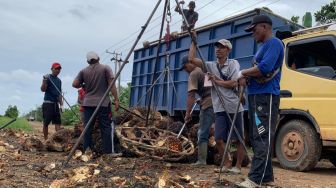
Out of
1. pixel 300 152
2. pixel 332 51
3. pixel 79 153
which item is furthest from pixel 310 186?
pixel 79 153

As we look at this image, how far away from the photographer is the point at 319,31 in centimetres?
707

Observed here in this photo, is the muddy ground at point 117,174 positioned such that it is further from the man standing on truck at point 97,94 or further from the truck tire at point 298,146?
the man standing on truck at point 97,94

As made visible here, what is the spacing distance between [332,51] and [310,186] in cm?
246

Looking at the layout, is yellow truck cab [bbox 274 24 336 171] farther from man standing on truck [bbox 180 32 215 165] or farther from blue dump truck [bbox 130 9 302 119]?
man standing on truck [bbox 180 32 215 165]

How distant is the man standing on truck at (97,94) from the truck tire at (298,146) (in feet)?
10.1

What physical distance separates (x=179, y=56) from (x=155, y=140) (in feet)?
12.9

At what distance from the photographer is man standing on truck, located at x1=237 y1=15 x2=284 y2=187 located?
4.53 meters

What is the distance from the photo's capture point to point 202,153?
250 inches

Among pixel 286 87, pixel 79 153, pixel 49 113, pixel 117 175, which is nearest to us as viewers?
pixel 117 175

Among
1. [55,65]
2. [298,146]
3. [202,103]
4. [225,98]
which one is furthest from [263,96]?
[55,65]

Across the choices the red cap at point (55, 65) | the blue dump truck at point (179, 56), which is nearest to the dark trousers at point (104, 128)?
the blue dump truck at point (179, 56)

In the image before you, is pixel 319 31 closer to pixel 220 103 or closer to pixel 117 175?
pixel 220 103

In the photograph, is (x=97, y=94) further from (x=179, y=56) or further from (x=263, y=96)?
(x=179, y=56)

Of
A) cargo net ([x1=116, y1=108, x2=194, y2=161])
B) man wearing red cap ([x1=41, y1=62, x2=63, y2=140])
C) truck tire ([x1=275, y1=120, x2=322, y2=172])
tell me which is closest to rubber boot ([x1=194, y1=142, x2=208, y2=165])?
cargo net ([x1=116, y1=108, x2=194, y2=161])
